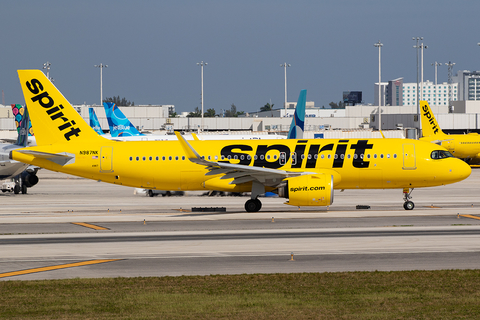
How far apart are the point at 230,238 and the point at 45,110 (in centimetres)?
1807

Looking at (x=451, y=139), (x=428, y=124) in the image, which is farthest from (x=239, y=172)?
(x=451, y=139)

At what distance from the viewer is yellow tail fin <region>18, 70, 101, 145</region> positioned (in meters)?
37.3

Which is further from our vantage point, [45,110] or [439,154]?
[45,110]

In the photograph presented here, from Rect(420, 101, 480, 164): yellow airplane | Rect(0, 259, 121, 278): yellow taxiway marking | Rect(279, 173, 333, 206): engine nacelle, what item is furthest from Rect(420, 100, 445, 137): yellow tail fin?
Rect(0, 259, 121, 278): yellow taxiway marking

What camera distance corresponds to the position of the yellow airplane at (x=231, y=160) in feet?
116

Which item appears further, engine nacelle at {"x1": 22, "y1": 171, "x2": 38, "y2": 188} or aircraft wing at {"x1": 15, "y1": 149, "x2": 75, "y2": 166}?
engine nacelle at {"x1": 22, "y1": 171, "x2": 38, "y2": 188}

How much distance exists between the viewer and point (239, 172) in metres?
34.8

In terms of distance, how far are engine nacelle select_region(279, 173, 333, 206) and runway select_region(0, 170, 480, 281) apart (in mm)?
978

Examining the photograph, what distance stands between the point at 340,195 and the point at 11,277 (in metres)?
33.9

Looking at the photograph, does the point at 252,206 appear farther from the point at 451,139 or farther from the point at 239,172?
the point at 451,139

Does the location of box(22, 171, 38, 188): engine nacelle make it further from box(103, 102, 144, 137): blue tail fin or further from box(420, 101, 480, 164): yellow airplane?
box(420, 101, 480, 164): yellow airplane

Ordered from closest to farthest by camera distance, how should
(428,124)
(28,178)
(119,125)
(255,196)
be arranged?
(255,196)
(28,178)
(119,125)
(428,124)

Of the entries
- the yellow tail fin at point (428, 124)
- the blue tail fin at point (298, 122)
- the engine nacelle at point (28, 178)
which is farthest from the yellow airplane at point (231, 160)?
the yellow tail fin at point (428, 124)

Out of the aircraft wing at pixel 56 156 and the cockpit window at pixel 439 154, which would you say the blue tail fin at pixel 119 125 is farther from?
the cockpit window at pixel 439 154
